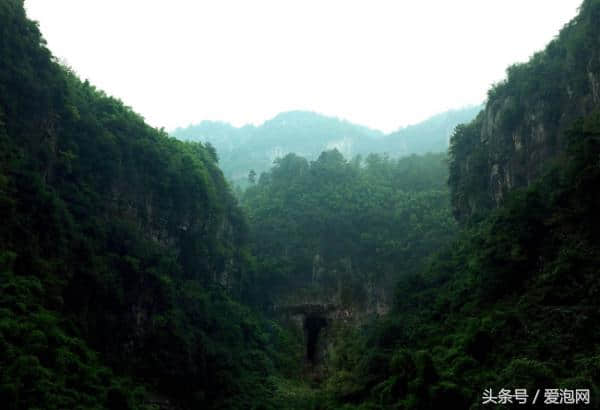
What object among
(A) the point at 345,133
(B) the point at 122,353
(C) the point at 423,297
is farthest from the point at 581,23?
(A) the point at 345,133

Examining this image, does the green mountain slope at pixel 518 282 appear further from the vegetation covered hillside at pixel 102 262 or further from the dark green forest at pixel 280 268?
the vegetation covered hillside at pixel 102 262

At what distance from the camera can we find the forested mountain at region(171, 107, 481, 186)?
258ft

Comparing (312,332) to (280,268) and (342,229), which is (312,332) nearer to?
(280,268)

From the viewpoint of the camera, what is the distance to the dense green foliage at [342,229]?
3694cm

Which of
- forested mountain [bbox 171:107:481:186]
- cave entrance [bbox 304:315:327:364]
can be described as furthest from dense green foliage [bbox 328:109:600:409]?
forested mountain [bbox 171:107:481:186]

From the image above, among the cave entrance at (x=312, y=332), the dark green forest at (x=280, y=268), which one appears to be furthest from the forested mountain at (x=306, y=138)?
the cave entrance at (x=312, y=332)

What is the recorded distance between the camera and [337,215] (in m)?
41.2

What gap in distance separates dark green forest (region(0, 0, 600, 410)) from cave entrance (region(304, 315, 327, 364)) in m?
0.10

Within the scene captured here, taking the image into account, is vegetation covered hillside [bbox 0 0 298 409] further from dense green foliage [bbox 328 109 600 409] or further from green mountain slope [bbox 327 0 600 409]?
dense green foliage [bbox 328 109 600 409]

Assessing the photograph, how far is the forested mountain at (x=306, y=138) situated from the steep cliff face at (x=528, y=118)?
140 feet

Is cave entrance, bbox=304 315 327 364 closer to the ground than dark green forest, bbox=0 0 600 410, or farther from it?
closer to the ground

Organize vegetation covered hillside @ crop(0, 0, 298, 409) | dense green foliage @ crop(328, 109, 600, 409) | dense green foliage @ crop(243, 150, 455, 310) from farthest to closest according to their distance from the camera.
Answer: dense green foliage @ crop(243, 150, 455, 310)
vegetation covered hillside @ crop(0, 0, 298, 409)
dense green foliage @ crop(328, 109, 600, 409)

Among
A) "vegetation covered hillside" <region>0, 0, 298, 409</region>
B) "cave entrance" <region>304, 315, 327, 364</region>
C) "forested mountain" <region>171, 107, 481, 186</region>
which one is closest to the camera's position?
"vegetation covered hillside" <region>0, 0, 298, 409</region>

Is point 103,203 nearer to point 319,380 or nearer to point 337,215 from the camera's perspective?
point 319,380
